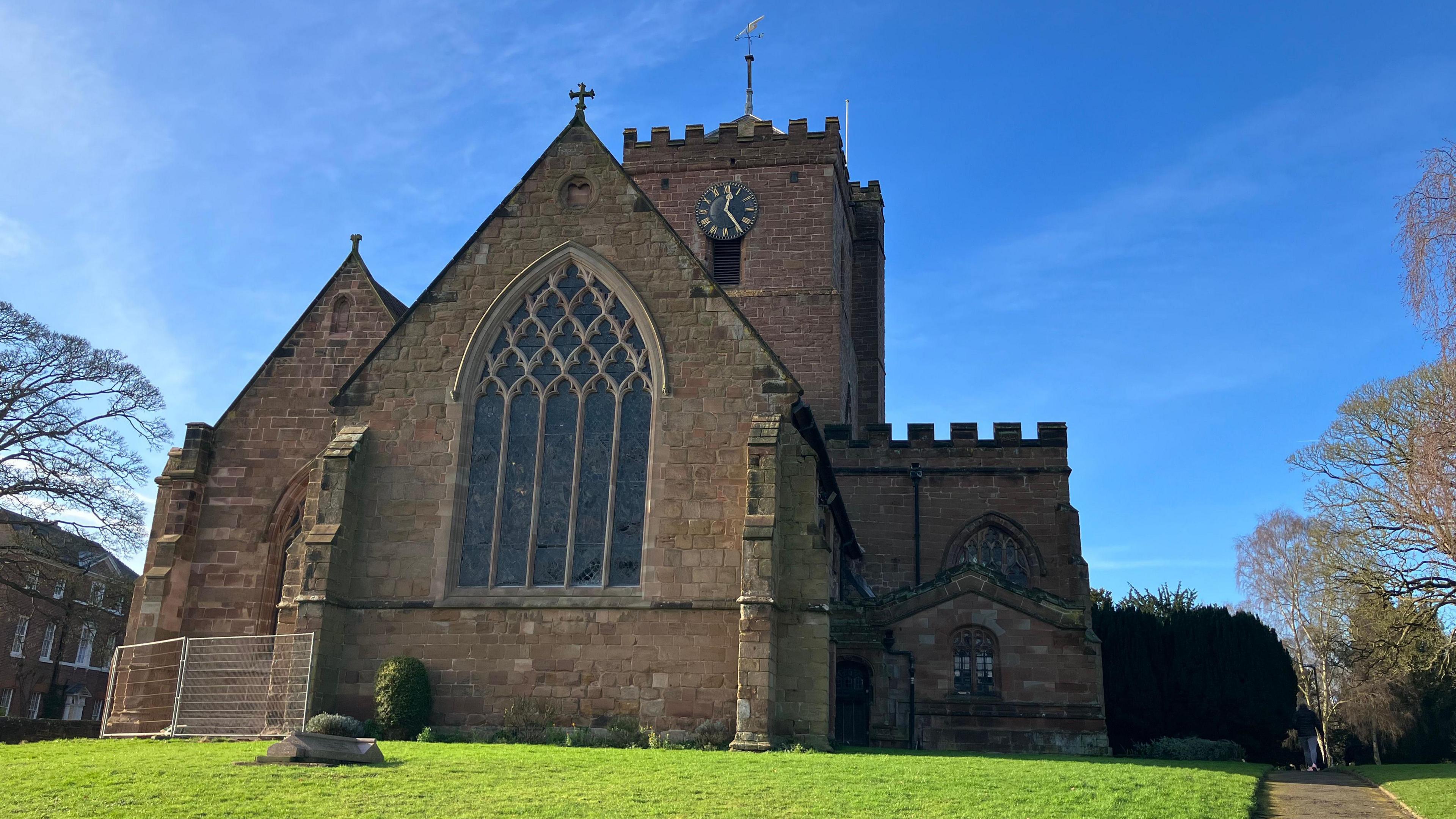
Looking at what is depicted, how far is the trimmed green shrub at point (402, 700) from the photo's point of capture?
62.1 feet

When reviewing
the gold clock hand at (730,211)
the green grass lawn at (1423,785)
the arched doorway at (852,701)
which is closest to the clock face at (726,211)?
the gold clock hand at (730,211)

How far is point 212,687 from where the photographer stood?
19922mm

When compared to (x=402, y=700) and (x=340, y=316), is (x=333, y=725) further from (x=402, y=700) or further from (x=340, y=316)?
(x=340, y=316)

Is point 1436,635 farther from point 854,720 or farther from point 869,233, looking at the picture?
point 869,233

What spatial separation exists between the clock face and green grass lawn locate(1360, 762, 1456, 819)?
23.5m

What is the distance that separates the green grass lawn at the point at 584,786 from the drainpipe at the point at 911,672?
8625 mm

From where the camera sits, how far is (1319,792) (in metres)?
16.8

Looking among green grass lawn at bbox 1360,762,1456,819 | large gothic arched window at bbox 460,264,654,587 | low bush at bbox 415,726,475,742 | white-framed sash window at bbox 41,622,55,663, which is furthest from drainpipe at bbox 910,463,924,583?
white-framed sash window at bbox 41,622,55,663

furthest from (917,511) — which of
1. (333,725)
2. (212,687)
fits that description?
(212,687)

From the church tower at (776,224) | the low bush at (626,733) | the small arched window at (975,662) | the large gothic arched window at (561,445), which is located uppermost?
the church tower at (776,224)

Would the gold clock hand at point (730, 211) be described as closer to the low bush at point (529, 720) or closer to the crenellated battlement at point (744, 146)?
the crenellated battlement at point (744, 146)

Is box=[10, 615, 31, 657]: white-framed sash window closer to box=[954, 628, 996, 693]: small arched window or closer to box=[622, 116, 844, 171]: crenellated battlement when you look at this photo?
box=[622, 116, 844, 171]: crenellated battlement

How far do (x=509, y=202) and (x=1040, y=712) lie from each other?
15112mm

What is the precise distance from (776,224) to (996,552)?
42.3 feet
